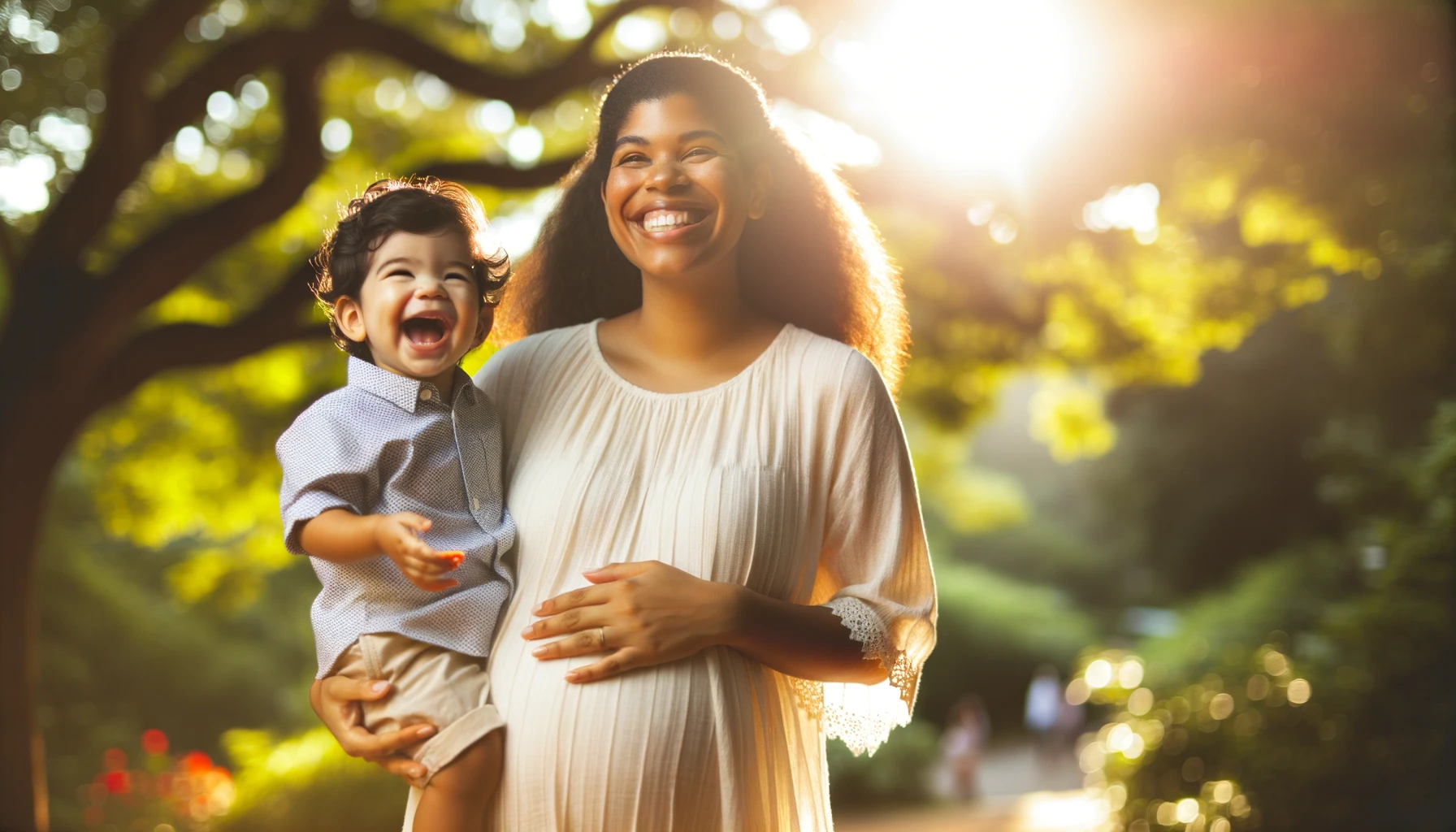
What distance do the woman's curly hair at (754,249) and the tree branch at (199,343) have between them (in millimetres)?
5379

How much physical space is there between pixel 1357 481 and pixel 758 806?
9880 mm

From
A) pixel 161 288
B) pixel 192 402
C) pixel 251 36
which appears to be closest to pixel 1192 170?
pixel 251 36

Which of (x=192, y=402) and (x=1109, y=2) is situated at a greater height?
(x=1109, y=2)

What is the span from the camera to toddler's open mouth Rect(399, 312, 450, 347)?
2.12 m

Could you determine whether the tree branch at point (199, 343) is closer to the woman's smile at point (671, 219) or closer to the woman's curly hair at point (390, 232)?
the woman's curly hair at point (390, 232)

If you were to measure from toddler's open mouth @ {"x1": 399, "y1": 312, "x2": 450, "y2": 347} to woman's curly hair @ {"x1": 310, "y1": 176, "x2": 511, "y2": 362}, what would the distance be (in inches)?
3.9

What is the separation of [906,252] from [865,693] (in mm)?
9013

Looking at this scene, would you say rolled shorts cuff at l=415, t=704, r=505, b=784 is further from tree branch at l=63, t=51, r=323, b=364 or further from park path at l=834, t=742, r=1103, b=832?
park path at l=834, t=742, r=1103, b=832

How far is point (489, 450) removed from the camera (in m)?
2.31

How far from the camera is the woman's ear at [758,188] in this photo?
7.91ft

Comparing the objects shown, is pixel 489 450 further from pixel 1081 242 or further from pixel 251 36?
pixel 1081 242

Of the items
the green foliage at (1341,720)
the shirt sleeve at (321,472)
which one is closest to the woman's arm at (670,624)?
the shirt sleeve at (321,472)

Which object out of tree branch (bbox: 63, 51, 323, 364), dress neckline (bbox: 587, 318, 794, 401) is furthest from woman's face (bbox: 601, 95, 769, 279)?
tree branch (bbox: 63, 51, 323, 364)

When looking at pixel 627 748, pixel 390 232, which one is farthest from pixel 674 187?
pixel 627 748
